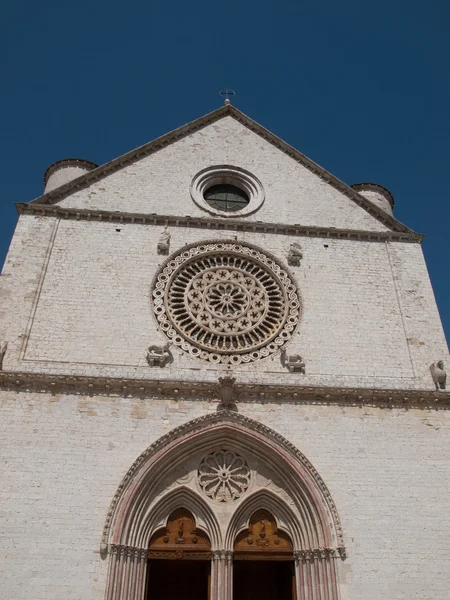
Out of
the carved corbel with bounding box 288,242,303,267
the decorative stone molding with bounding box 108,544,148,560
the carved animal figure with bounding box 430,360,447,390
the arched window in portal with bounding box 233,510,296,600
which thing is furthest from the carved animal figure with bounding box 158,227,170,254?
the carved animal figure with bounding box 430,360,447,390

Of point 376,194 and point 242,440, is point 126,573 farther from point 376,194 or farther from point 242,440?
point 376,194

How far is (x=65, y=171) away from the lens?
13.4m

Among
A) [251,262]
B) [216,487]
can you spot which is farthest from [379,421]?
[251,262]

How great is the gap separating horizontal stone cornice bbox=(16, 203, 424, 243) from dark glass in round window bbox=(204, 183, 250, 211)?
1.10m

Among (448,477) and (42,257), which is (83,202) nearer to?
(42,257)

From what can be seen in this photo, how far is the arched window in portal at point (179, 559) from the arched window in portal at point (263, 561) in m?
0.63

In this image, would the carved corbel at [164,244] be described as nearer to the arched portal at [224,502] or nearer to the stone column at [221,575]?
the arched portal at [224,502]

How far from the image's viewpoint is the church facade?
8.60 m

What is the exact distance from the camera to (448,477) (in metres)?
9.42

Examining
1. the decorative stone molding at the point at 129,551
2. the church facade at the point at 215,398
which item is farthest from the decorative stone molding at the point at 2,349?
the decorative stone molding at the point at 129,551

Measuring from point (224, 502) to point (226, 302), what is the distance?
3926 millimetres

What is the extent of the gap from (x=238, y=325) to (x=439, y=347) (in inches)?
160

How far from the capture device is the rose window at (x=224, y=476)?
9438mm

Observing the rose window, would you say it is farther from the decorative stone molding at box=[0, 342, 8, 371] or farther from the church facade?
the decorative stone molding at box=[0, 342, 8, 371]
